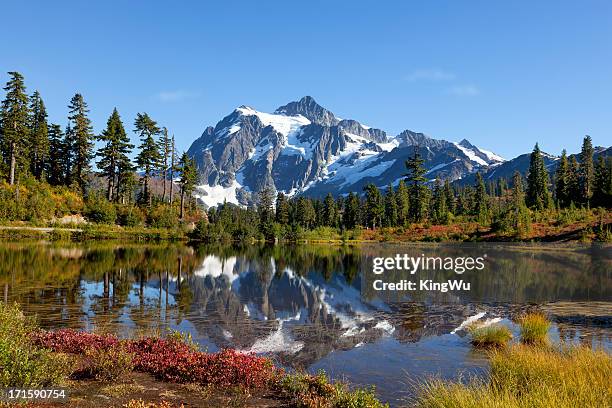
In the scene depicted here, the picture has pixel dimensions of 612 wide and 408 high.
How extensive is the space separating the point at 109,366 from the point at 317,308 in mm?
14426

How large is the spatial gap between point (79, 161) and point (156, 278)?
199 feet

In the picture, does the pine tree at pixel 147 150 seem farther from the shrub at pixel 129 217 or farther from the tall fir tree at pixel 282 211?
the tall fir tree at pixel 282 211

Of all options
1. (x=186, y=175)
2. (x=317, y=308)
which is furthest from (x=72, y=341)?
(x=186, y=175)

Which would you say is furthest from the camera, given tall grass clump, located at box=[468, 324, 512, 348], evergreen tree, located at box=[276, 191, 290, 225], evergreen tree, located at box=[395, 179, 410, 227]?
evergreen tree, located at box=[276, 191, 290, 225]

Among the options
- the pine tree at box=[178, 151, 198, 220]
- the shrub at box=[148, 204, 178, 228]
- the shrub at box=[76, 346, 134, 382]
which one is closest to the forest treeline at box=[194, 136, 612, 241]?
the shrub at box=[148, 204, 178, 228]

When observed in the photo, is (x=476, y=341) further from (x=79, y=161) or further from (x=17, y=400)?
(x=79, y=161)

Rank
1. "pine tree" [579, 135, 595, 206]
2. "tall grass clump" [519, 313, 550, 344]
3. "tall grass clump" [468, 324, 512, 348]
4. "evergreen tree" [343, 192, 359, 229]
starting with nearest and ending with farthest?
1. "tall grass clump" [519, 313, 550, 344]
2. "tall grass clump" [468, 324, 512, 348]
3. "pine tree" [579, 135, 595, 206]
4. "evergreen tree" [343, 192, 359, 229]

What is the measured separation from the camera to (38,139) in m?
78.9

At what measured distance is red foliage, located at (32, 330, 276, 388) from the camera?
36.3ft

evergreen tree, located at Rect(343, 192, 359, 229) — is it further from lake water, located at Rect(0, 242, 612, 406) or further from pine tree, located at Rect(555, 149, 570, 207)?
lake water, located at Rect(0, 242, 612, 406)

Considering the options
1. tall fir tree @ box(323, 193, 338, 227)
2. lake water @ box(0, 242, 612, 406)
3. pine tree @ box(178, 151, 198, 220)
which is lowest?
lake water @ box(0, 242, 612, 406)

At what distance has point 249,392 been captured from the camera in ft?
34.5

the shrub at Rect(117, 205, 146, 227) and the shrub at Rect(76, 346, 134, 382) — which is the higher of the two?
the shrub at Rect(117, 205, 146, 227)

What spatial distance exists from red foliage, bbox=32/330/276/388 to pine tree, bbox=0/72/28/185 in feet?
225
